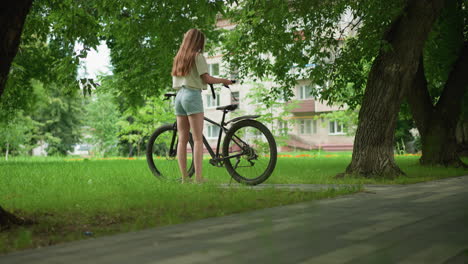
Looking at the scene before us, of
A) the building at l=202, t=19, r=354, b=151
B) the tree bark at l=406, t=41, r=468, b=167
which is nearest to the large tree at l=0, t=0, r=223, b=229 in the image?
the tree bark at l=406, t=41, r=468, b=167

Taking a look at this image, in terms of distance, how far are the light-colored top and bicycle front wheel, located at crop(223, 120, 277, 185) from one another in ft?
2.52

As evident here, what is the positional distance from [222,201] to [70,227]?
1.74 meters

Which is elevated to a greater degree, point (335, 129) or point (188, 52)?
point (335, 129)

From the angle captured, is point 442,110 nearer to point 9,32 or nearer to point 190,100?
point 190,100

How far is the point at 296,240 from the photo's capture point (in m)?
3.46

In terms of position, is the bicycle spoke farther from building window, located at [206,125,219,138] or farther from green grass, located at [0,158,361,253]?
building window, located at [206,125,219,138]

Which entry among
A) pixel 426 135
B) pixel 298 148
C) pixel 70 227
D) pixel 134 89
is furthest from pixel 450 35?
pixel 298 148

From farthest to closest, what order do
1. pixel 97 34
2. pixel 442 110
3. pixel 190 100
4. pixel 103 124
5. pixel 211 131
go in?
pixel 211 131, pixel 103 124, pixel 442 110, pixel 97 34, pixel 190 100

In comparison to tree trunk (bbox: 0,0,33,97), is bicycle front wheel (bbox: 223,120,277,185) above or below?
below

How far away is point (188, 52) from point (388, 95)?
13.3ft

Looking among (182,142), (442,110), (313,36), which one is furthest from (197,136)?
(442,110)

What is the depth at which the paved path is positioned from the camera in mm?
2965

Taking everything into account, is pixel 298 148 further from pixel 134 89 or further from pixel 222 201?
pixel 222 201

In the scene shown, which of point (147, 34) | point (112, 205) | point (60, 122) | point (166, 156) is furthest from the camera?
point (60, 122)
